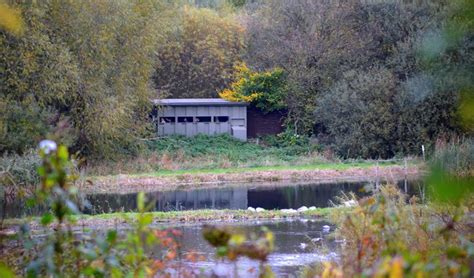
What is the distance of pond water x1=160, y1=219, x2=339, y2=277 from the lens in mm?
13086

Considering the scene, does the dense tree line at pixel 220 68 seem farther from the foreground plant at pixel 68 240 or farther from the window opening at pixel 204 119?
the foreground plant at pixel 68 240

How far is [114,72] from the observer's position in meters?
29.1

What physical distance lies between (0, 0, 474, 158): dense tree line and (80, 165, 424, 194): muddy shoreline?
2.35 metres

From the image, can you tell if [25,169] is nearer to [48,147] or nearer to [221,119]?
[221,119]

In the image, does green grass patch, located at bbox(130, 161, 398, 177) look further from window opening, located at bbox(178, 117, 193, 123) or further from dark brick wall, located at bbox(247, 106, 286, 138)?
window opening, located at bbox(178, 117, 193, 123)

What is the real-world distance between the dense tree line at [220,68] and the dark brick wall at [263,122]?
686 mm

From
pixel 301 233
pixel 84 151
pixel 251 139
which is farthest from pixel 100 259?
pixel 251 139

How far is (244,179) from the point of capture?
1118 inches

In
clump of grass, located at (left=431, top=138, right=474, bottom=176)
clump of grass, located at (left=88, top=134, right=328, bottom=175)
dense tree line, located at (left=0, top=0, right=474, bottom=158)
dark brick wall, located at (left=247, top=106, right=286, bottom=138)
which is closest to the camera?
clump of grass, located at (left=431, top=138, right=474, bottom=176)

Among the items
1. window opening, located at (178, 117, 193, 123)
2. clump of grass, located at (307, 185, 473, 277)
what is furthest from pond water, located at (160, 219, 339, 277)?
window opening, located at (178, 117, 193, 123)

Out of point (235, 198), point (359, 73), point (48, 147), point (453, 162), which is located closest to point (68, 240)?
point (48, 147)

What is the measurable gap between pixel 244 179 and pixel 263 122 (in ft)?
30.3

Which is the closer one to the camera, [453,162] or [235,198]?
[453,162]

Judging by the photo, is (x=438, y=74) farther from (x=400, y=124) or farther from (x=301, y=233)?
(x=400, y=124)
